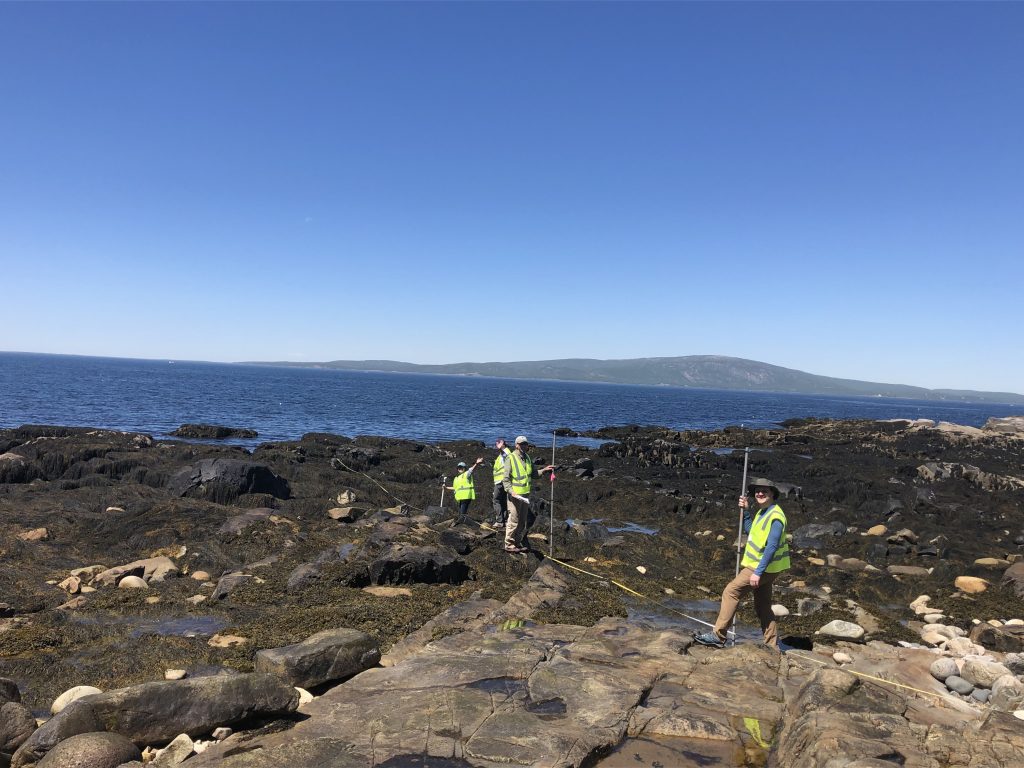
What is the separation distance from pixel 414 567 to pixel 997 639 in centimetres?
944

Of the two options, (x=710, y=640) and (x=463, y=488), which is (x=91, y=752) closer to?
(x=710, y=640)

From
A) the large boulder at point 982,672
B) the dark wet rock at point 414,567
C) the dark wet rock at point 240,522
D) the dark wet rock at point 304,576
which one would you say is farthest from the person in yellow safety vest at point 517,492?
the large boulder at point 982,672

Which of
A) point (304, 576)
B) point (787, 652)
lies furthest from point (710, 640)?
point (304, 576)

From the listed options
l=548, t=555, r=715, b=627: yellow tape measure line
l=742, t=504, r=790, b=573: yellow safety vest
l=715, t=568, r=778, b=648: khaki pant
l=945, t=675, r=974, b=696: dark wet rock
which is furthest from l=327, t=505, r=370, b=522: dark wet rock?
l=945, t=675, r=974, b=696: dark wet rock

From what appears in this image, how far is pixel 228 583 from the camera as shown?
10633 millimetres

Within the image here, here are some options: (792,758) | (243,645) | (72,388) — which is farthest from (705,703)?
A: (72,388)

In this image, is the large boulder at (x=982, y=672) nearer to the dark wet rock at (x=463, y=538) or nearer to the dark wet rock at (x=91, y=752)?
the dark wet rock at (x=463, y=538)

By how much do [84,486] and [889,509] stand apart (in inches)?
1093

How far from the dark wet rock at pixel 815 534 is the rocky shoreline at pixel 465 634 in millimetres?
159

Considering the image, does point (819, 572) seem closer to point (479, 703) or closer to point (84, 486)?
point (479, 703)

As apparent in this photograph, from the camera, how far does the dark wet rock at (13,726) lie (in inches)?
209

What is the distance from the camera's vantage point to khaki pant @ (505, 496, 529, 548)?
505 inches

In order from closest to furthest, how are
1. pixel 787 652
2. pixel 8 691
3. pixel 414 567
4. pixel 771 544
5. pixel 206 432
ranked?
pixel 8 691, pixel 787 652, pixel 771 544, pixel 414 567, pixel 206 432

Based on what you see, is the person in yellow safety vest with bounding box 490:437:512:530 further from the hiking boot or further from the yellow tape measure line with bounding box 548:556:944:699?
the hiking boot
